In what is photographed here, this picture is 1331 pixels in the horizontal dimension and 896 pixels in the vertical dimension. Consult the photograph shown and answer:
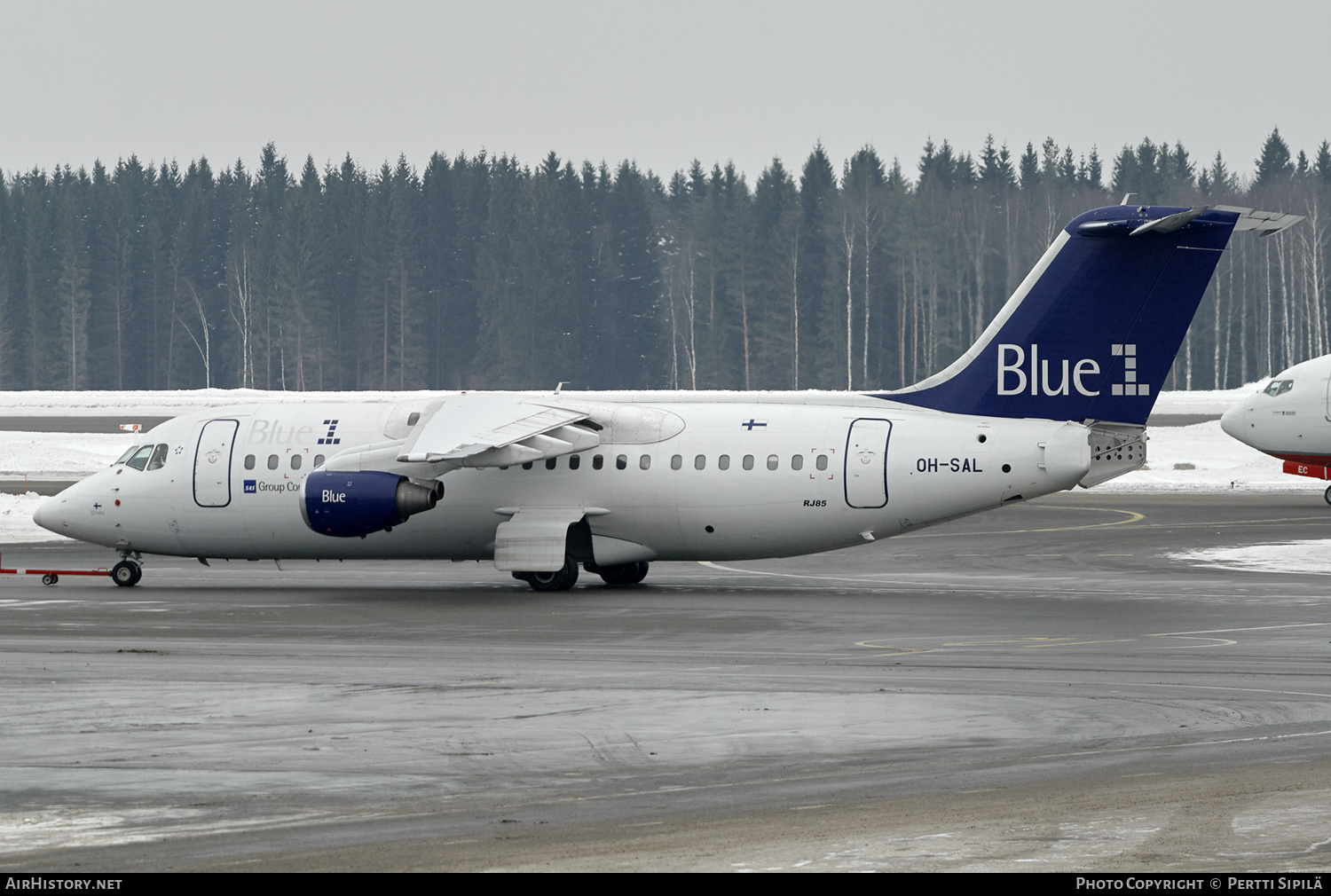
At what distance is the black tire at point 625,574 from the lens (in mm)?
31092

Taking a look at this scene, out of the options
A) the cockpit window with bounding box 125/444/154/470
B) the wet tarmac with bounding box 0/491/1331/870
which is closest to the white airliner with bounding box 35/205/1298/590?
the cockpit window with bounding box 125/444/154/470

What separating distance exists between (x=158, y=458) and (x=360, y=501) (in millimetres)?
5839

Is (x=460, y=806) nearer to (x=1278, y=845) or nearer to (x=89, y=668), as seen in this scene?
(x=1278, y=845)

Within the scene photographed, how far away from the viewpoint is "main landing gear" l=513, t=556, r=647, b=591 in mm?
29906

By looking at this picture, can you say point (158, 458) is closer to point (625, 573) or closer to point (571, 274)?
point (625, 573)

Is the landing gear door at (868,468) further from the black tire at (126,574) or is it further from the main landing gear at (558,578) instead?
the black tire at (126,574)

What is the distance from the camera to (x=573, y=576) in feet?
98.4

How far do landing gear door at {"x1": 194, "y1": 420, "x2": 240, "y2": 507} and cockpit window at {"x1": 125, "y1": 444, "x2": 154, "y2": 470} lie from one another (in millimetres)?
1146

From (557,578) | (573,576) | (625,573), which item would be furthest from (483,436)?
(625,573)

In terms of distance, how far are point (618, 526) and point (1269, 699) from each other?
14766mm

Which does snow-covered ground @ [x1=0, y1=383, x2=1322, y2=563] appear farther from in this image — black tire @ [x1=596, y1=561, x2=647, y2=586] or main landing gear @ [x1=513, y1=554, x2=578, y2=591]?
black tire @ [x1=596, y1=561, x2=647, y2=586]

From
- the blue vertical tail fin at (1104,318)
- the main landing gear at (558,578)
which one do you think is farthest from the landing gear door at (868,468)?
the main landing gear at (558,578)

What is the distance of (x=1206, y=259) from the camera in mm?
27594
